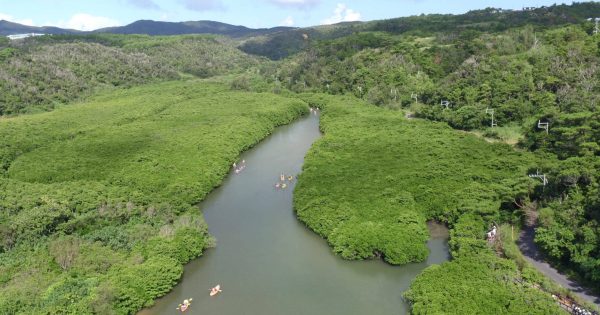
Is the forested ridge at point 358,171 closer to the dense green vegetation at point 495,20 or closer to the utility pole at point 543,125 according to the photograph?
the utility pole at point 543,125

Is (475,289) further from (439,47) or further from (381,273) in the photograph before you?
(439,47)

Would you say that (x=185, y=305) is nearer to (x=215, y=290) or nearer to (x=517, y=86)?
(x=215, y=290)

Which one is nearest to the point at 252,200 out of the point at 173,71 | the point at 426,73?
the point at 426,73

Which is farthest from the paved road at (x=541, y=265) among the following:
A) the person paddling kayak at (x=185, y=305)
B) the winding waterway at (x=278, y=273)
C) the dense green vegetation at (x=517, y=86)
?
the person paddling kayak at (x=185, y=305)

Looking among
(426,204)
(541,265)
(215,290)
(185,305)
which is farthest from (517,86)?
(185,305)

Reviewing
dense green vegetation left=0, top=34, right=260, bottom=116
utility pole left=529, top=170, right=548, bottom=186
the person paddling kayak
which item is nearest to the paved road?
utility pole left=529, top=170, right=548, bottom=186

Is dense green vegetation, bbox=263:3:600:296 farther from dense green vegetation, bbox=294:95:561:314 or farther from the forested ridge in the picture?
dense green vegetation, bbox=294:95:561:314
